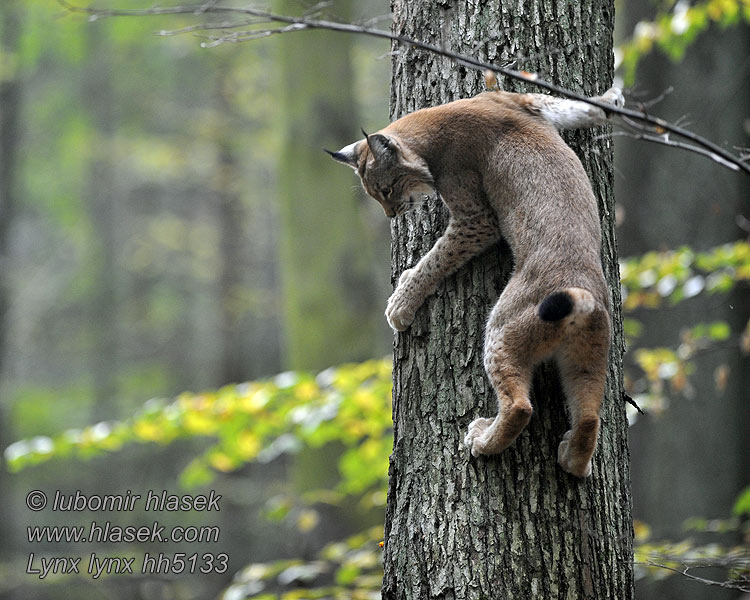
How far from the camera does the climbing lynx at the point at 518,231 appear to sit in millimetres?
2684

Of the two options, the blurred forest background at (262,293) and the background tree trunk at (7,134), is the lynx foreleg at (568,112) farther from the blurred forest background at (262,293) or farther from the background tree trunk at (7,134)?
the background tree trunk at (7,134)

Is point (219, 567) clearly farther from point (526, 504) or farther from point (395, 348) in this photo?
point (526, 504)

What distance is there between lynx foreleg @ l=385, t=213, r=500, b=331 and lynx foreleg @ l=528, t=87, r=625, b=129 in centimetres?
48

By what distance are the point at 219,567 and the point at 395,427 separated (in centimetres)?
214

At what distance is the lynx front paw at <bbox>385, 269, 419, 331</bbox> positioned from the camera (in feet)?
9.92

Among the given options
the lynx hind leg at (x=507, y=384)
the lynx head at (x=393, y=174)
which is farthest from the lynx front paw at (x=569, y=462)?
the lynx head at (x=393, y=174)

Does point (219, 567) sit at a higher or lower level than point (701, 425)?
lower

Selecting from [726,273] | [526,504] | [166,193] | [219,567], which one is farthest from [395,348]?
[166,193]

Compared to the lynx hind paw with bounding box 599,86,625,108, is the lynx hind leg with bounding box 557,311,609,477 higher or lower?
lower

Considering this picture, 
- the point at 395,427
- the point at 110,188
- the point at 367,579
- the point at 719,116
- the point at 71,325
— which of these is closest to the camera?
the point at 395,427

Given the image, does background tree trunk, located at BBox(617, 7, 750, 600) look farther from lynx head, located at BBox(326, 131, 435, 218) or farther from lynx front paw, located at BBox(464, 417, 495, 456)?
lynx front paw, located at BBox(464, 417, 495, 456)

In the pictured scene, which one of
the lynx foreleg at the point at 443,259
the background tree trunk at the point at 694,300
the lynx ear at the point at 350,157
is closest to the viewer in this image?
the lynx foreleg at the point at 443,259

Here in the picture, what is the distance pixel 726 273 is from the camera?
555 centimetres

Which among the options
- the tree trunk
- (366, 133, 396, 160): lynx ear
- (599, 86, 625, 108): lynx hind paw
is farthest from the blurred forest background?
(599, 86, 625, 108): lynx hind paw
